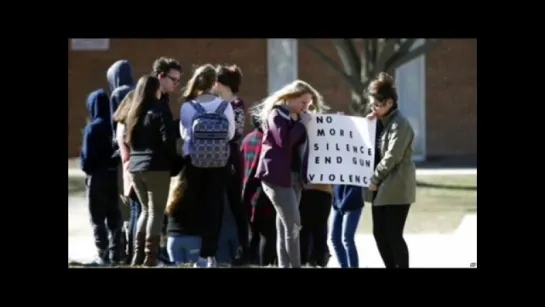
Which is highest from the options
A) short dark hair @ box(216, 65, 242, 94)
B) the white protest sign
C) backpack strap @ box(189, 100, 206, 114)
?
short dark hair @ box(216, 65, 242, 94)

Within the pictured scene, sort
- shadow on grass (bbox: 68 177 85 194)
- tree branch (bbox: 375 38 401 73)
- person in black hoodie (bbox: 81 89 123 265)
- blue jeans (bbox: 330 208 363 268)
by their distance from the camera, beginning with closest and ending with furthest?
blue jeans (bbox: 330 208 363 268)
person in black hoodie (bbox: 81 89 123 265)
shadow on grass (bbox: 68 177 85 194)
tree branch (bbox: 375 38 401 73)

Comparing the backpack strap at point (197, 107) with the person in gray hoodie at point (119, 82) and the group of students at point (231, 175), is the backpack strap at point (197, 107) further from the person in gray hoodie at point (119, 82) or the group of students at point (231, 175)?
the person in gray hoodie at point (119, 82)

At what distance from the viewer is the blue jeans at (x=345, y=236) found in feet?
28.2

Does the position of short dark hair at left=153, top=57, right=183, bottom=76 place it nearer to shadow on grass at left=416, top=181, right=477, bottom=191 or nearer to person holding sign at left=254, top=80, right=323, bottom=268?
person holding sign at left=254, top=80, right=323, bottom=268

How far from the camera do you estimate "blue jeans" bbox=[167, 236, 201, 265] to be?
886cm

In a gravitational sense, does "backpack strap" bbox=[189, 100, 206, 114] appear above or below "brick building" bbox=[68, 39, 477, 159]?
below

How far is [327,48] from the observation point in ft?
69.6

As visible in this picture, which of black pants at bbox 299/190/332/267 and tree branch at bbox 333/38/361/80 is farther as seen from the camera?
tree branch at bbox 333/38/361/80

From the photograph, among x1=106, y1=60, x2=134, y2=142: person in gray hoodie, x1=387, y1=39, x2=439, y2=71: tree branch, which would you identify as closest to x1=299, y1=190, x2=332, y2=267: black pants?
x1=106, y1=60, x2=134, y2=142: person in gray hoodie

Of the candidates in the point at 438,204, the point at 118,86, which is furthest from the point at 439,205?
the point at 118,86

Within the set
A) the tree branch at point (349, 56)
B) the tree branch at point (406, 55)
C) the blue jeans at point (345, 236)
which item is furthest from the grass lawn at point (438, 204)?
the blue jeans at point (345, 236)

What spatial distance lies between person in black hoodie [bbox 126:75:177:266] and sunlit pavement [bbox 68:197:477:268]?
152 centimetres
